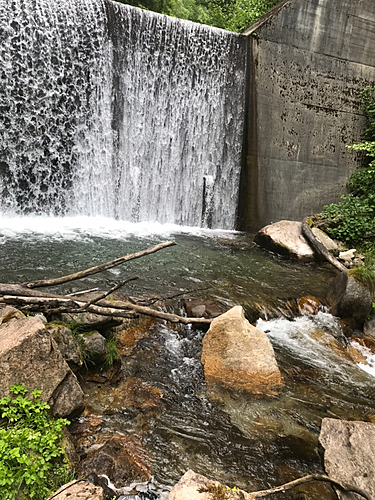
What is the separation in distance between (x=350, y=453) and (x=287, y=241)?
21.6 feet

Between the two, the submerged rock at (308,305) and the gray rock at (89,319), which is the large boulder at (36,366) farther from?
the submerged rock at (308,305)

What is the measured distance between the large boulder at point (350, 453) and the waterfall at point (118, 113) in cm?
800

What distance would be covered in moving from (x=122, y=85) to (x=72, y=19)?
5.69 feet

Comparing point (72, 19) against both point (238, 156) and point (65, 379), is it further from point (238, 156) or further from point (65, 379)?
point (65, 379)

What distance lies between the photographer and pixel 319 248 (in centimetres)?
846

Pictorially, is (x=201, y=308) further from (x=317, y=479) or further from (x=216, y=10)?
(x=216, y=10)

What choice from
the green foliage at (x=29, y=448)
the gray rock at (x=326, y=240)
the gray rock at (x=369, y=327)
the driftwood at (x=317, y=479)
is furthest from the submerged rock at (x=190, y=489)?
the gray rock at (x=326, y=240)

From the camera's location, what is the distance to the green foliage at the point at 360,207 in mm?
9352

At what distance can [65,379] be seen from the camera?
2615 millimetres

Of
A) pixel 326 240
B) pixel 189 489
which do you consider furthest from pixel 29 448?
pixel 326 240

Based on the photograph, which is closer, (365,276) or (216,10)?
(365,276)

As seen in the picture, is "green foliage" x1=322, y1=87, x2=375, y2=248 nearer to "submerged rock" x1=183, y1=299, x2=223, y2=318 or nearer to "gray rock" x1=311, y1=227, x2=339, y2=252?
"gray rock" x1=311, y1=227, x2=339, y2=252

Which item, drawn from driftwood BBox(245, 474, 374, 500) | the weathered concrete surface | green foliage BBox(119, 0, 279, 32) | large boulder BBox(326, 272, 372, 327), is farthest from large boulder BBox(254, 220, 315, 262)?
green foliage BBox(119, 0, 279, 32)

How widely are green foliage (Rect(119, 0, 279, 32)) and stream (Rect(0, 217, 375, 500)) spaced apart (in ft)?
29.7
